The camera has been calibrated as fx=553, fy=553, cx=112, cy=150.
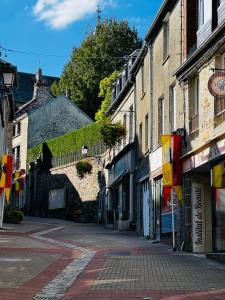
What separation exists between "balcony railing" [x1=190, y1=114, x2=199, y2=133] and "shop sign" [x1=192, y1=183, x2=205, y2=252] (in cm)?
176

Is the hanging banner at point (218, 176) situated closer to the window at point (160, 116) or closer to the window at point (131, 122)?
the window at point (160, 116)

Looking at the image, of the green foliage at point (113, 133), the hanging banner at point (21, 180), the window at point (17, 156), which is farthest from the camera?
the window at point (17, 156)

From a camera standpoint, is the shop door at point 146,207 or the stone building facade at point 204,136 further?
the shop door at point 146,207

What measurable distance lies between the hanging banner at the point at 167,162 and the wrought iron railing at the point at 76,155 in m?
18.9

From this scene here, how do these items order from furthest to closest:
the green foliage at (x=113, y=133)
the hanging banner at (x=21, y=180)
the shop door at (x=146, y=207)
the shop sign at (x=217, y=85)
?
the hanging banner at (x=21, y=180), the green foliage at (x=113, y=133), the shop door at (x=146, y=207), the shop sign at (x=217, y=85)

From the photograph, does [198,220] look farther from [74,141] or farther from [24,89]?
[24,89]

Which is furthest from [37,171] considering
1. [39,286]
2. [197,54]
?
[39,286]

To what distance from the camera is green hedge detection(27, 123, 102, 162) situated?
39184 millimetres

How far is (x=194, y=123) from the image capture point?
16484 millimetres

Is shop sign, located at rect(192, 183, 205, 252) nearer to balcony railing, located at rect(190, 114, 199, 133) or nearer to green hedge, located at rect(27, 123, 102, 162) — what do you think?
balcony railing, located at rect(190, 114, 199, 133)

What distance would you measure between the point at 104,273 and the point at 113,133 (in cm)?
1825

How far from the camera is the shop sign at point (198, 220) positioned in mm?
16078

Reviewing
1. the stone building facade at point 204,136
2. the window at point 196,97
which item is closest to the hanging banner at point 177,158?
the stone building facade at point 204,136

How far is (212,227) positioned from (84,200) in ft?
76.8
